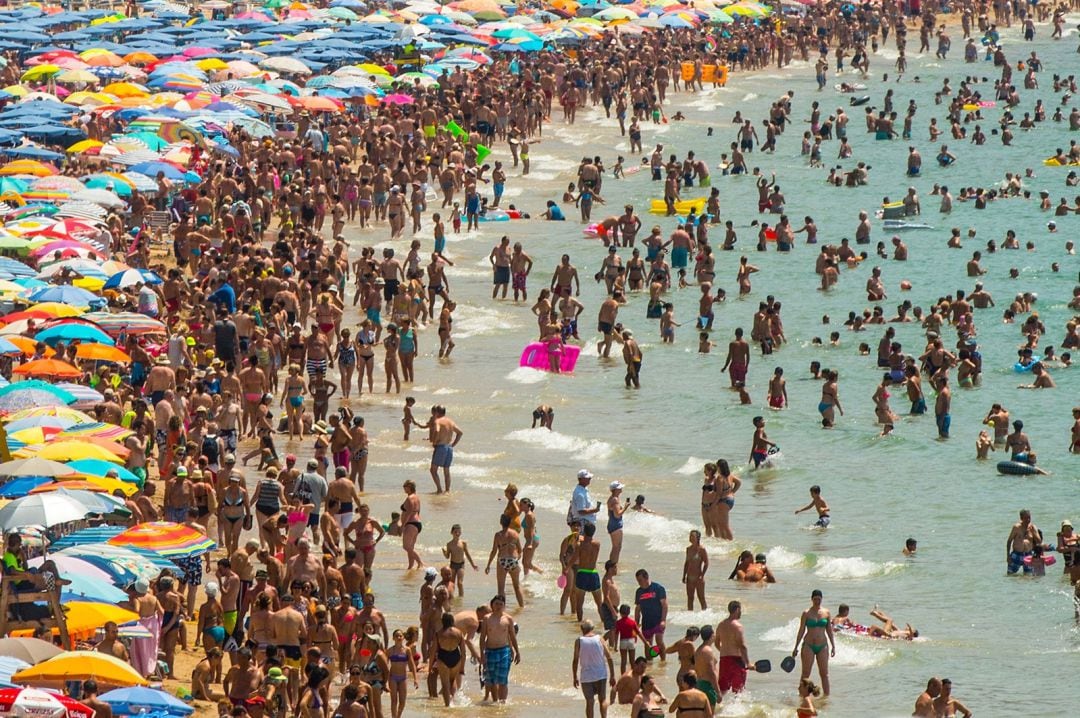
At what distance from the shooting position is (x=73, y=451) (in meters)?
16.9

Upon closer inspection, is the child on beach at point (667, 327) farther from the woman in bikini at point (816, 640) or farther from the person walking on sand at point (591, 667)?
the person walking on sand at point (591, 667)

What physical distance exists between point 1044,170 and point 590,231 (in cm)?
1393

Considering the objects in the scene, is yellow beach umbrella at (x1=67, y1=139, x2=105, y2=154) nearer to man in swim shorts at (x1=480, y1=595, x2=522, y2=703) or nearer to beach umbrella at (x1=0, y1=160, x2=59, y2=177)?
beach umbrella at (x1=0, y1=160, x2=59, y2=177)

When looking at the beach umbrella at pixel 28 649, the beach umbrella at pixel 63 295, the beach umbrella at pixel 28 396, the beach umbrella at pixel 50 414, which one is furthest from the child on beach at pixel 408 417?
the beach umbrella at pixel 28 649

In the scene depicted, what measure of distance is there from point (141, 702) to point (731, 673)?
16.9 feet

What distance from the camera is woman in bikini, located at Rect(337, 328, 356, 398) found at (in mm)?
23812

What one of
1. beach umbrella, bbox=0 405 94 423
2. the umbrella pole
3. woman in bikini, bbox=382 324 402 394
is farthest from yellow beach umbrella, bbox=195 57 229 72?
the umbrella pole

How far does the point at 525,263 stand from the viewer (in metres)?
30.5

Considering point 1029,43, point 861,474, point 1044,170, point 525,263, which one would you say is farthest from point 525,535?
point 1029,43

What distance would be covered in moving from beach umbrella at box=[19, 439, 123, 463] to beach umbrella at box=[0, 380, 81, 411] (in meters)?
1.72

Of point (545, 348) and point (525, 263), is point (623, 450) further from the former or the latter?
point (525, 263)

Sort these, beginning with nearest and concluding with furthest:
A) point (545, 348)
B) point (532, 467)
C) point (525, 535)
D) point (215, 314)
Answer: point (525, 535) → point (532, 467) → point (215, 314) → point (545, 348)

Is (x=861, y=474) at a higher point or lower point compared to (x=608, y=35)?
lower

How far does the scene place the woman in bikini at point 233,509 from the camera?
57.5 feet
